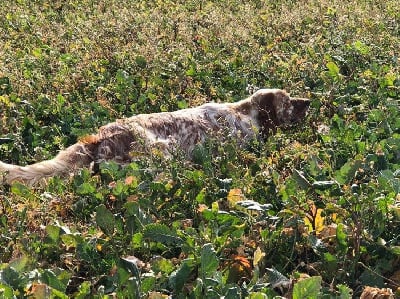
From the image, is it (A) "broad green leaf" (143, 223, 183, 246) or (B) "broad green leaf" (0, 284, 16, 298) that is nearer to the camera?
(B) "broad green leaf" (0, 284, 16, 298)

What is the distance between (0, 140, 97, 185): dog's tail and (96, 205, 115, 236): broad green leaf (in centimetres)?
140

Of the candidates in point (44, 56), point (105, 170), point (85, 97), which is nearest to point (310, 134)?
point (105, 170)

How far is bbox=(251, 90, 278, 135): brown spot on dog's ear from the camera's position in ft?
20.7

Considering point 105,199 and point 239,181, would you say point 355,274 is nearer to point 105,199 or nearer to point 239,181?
point 239,181

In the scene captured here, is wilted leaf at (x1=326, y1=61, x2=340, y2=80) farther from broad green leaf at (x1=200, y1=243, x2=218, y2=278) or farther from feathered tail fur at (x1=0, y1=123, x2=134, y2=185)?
broad green leaf at (x1=200, y1=243, x2=218, y2=278)

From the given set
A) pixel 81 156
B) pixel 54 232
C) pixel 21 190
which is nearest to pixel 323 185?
pixel 54 232

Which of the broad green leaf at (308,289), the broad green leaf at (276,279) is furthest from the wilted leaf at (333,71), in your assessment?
the broad green leaf at (308,289)

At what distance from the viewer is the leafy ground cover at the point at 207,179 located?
3.08 metres

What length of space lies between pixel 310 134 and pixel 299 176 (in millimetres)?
2344

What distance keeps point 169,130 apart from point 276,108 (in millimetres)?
1286

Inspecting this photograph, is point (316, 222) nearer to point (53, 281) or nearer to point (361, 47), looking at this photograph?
point (53, 281)

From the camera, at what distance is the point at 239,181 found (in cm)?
407

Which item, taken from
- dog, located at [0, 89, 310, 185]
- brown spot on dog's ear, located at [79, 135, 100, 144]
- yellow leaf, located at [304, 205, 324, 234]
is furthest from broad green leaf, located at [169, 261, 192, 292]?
brown spot on dog's ear, located at [79, 135, 100, 144]

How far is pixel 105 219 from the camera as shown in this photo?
3424 millimetres
